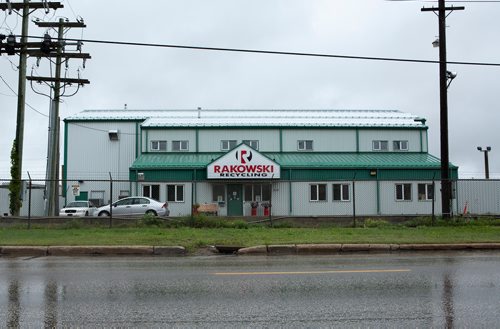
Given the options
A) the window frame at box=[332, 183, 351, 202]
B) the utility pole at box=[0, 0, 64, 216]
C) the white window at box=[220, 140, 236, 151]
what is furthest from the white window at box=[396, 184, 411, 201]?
the utility pole at box=[0, 0, 64, 216]

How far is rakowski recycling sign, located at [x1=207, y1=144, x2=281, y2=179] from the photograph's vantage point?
3584 centimetres

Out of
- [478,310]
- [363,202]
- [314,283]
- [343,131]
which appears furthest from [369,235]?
[343,131]

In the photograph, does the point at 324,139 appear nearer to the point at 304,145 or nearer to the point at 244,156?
the point at 304,145

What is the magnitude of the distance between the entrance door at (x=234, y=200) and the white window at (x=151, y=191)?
485 cm

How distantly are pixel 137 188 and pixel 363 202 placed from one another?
1521 centimetres

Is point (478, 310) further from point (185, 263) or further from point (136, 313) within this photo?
point (185, 263)

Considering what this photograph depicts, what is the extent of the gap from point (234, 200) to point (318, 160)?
23.1 ft

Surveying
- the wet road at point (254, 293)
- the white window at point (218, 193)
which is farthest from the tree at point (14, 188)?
the white window at point (218, 193)

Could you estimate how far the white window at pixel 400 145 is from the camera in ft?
135

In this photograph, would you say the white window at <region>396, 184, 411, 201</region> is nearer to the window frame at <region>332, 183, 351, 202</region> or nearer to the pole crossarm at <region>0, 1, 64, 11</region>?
the window frame at <region>332, 183, 351, 202</region>

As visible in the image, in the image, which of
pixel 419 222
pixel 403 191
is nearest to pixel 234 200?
pixel 403 191

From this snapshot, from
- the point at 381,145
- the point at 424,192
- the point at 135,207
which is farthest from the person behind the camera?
the point at 381,145

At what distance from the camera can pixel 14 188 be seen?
23781 mm

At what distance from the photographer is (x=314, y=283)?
864cm
